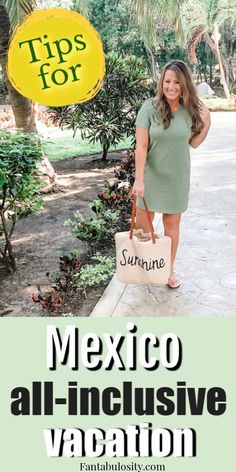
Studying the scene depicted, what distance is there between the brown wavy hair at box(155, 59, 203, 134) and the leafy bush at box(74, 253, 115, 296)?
1.37 meters

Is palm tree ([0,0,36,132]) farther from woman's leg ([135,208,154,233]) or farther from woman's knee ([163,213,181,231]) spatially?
woman's knee ([163,213,181,231])

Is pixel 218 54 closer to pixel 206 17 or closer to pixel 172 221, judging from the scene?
pixel 206 17

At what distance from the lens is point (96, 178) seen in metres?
7.88

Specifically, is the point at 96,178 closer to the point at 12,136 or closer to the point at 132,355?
the point at 12,136

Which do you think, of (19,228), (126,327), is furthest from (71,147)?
(126,327)

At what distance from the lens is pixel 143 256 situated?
3.10 metres

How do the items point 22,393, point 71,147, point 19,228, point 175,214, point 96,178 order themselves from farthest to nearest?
point 71,147
point 96,178
point 19,228
point 175,214
point 22,393

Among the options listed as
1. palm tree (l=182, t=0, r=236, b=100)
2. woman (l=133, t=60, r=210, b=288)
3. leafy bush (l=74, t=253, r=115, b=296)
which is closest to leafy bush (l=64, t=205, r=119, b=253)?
leafy bush (l=74, t=253, r=115, b=296)

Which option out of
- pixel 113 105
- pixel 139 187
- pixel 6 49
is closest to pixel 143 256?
pixel 139 187

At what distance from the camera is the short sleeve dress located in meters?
3.05

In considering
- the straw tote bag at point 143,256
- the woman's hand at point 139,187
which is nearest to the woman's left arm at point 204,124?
the woman's hand at point 139,187

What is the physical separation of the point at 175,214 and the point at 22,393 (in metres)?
1.67

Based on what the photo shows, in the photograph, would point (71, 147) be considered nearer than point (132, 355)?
No

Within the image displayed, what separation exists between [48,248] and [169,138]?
2.15m
